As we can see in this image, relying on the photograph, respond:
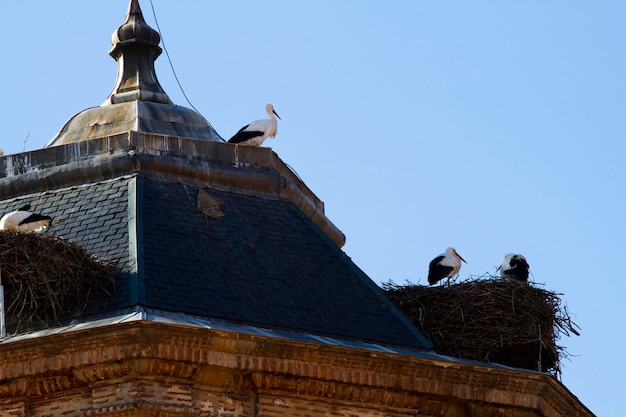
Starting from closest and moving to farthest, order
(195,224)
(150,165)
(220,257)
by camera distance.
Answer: (220,257), (195,224), (150,165)

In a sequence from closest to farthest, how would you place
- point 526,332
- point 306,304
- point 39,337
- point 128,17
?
point 39,337 → point 306,304 → point 526,332 → point 128,17

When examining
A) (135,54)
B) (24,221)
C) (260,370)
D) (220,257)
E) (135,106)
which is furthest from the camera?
(135,54)

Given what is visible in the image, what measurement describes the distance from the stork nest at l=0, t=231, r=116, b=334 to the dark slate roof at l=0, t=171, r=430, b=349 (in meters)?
0.25

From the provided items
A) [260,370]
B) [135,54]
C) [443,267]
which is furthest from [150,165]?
[443,267]

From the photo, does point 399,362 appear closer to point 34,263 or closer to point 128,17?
point 34,263

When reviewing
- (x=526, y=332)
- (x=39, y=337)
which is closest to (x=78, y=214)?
(x=39, y=337)

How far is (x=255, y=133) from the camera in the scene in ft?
114

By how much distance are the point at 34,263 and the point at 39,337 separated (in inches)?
47.2

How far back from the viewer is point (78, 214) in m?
32.0

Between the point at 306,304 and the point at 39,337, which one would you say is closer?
the point at 39,337

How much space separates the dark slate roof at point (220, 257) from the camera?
30.3 m

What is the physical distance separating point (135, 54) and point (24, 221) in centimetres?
482

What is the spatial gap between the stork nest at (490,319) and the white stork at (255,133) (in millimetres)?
2446

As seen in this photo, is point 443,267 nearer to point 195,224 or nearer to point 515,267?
point 515,267
